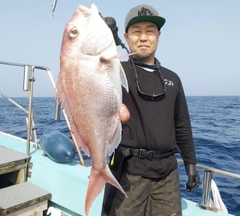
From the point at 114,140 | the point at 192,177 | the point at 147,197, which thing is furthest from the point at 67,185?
the point at 114,140

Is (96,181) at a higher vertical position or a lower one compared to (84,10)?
lower

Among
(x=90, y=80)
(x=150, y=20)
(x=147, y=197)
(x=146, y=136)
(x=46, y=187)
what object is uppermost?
(x=150, y=20)

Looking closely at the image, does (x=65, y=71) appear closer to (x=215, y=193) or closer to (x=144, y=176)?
(x=144, y=176)

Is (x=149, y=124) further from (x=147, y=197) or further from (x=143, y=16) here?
(x=143, y=16)

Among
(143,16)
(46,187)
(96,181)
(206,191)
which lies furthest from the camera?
(46,187)

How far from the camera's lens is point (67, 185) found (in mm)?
3369

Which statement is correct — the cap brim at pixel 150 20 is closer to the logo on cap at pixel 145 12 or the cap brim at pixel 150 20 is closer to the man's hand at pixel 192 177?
the logo on cap at pixel 145 12

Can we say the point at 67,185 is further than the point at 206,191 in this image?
Yes

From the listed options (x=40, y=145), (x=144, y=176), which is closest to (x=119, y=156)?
(x=144, y=176)

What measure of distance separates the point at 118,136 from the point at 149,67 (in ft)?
2.60

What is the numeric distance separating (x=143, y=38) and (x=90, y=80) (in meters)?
0.76

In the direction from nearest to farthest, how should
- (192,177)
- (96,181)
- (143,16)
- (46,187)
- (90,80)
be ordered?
(90,80), (96,181), (143,16), (192,177), (46,187)

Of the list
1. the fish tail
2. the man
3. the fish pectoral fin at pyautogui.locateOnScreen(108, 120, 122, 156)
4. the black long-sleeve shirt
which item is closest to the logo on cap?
the man

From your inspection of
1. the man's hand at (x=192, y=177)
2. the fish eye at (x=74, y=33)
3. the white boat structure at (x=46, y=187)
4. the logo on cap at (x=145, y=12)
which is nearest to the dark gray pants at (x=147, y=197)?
the man's hand at (x=192, y=177)
